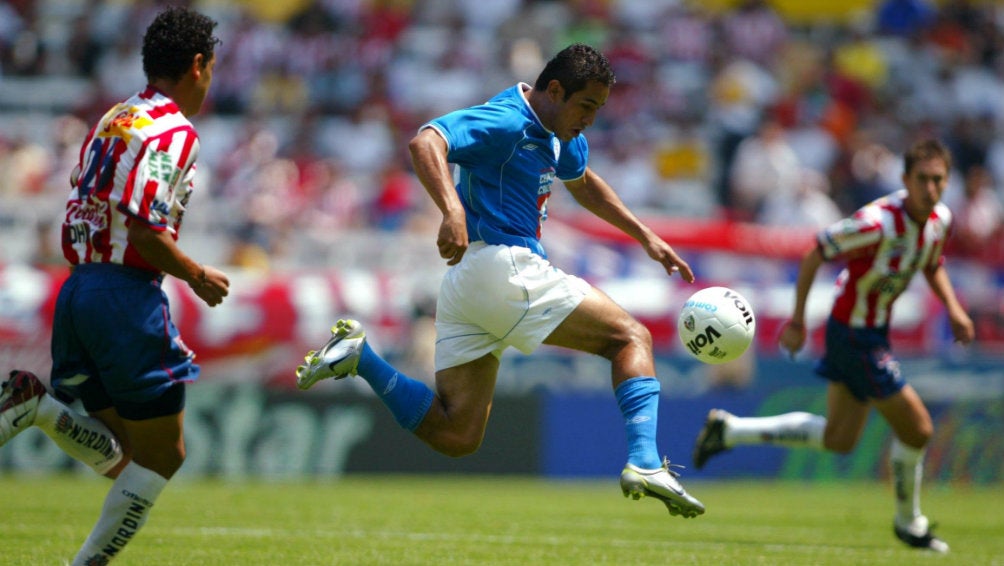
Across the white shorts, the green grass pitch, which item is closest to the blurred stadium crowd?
the green grass pitch

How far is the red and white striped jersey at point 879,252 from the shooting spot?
30.6ft

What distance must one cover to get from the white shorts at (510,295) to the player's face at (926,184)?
340cm

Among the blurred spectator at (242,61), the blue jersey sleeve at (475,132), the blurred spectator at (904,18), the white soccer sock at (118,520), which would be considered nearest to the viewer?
the white soccer sock at (118,520)

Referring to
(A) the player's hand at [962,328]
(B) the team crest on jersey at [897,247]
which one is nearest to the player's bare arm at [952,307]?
(A) the player's hand at [962,328]

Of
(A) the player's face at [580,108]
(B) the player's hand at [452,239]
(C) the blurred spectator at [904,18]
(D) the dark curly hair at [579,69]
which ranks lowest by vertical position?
(C) the blurred spectator at [904,18]

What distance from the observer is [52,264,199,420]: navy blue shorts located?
570 cm

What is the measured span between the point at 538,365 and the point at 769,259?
3.84 m

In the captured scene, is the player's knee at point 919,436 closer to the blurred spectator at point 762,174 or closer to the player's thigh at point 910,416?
the player's thigh at point 910,416

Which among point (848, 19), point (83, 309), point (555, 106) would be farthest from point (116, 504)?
point (848, 19)

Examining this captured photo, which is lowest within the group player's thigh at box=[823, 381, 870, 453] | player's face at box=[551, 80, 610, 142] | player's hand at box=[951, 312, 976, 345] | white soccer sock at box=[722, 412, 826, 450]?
white soccer sock at box=[722, 412, 826, 450]

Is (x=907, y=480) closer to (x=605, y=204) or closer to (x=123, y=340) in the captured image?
(x=605, y=204)

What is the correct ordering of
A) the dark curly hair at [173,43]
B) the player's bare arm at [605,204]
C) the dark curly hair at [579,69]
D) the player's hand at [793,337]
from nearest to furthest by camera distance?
1. the dark curly hair at [173,43]
2. the dark curly hair at [579,69]
3. the player's bare arm at [605,204]
4. the player's hand at [793,337]

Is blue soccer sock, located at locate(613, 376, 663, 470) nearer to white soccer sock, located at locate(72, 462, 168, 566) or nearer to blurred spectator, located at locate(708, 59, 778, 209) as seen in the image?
white soccer sock, located at locate(72, 462, 168, 566)

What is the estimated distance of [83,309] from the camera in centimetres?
570
